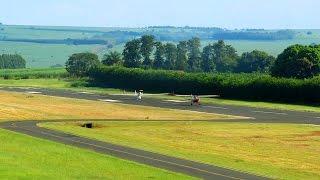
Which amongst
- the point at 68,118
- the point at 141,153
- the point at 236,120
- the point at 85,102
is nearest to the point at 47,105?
the point at 85,102

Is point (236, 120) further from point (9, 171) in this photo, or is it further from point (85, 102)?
point (9, 171)

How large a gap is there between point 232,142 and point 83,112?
Answer: 3813cm

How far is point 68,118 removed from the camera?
90.9m

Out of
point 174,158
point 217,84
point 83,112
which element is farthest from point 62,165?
point 217,84

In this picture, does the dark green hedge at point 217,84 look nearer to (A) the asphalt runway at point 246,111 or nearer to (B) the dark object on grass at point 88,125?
(A) the asphalt runway at point 246,111

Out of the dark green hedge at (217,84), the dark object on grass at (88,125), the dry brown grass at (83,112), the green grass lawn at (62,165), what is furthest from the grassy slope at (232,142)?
the dark green hedge at (217,84)

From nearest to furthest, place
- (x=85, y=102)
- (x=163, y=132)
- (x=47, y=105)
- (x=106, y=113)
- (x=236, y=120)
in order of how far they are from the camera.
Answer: (x=163, y=132) < (x=236, y=120) < (x=106, y=113) < (x=47, y=105) < (x=85, y=102)

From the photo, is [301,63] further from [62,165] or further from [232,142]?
[62,165]

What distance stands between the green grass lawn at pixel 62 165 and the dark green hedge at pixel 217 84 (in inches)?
2682

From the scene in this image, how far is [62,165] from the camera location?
48500mm

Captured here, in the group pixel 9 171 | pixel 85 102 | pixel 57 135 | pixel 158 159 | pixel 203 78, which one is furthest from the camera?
pixel 203 78

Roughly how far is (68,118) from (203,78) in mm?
58191

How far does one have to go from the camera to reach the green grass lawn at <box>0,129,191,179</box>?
44375 mm

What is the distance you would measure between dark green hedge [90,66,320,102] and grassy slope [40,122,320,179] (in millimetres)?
38103
